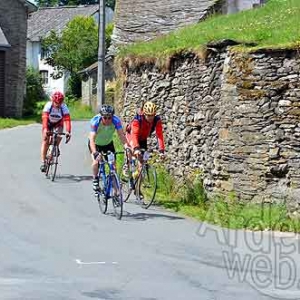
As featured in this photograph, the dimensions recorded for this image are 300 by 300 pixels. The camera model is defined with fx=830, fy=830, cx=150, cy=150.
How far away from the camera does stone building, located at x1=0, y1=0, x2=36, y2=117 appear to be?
40.2 metres

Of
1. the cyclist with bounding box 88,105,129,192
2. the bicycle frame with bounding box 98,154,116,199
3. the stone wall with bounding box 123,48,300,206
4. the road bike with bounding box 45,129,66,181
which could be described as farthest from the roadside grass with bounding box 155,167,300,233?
the road bike with bounding box 45,129,66,181

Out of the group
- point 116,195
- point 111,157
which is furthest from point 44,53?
point 116,195

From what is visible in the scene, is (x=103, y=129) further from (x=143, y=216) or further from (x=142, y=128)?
(x=143, y=216)

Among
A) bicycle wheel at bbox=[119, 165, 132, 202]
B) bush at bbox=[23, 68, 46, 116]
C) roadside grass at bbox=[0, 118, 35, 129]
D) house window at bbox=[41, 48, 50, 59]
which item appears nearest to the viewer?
bicycle wheel at bbox=[119, 165, 132, 202]

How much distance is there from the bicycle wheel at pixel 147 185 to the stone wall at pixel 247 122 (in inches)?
35.4

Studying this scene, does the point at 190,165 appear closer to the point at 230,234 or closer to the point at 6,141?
the point at 230,234

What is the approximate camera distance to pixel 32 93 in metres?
50.2

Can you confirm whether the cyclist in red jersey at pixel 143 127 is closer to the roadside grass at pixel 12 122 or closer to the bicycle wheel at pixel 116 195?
the bicycle wheel at pixel 116 195

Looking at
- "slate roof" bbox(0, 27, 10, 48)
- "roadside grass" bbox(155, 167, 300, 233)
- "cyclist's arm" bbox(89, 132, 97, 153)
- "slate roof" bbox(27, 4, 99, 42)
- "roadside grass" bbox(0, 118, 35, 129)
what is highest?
"slate roof" bbox(27, 4, 99, 42)

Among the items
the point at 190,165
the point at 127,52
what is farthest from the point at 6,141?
the point at 190,165

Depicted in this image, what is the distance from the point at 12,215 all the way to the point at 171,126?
4.31 meters

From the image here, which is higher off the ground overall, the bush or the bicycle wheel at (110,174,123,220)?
the bush

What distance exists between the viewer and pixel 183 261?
9781 mm

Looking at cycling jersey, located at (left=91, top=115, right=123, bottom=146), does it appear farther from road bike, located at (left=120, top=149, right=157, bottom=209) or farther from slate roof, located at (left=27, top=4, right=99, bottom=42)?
slate roof, located at (left=27, top=4, right=99, bottom=42)
